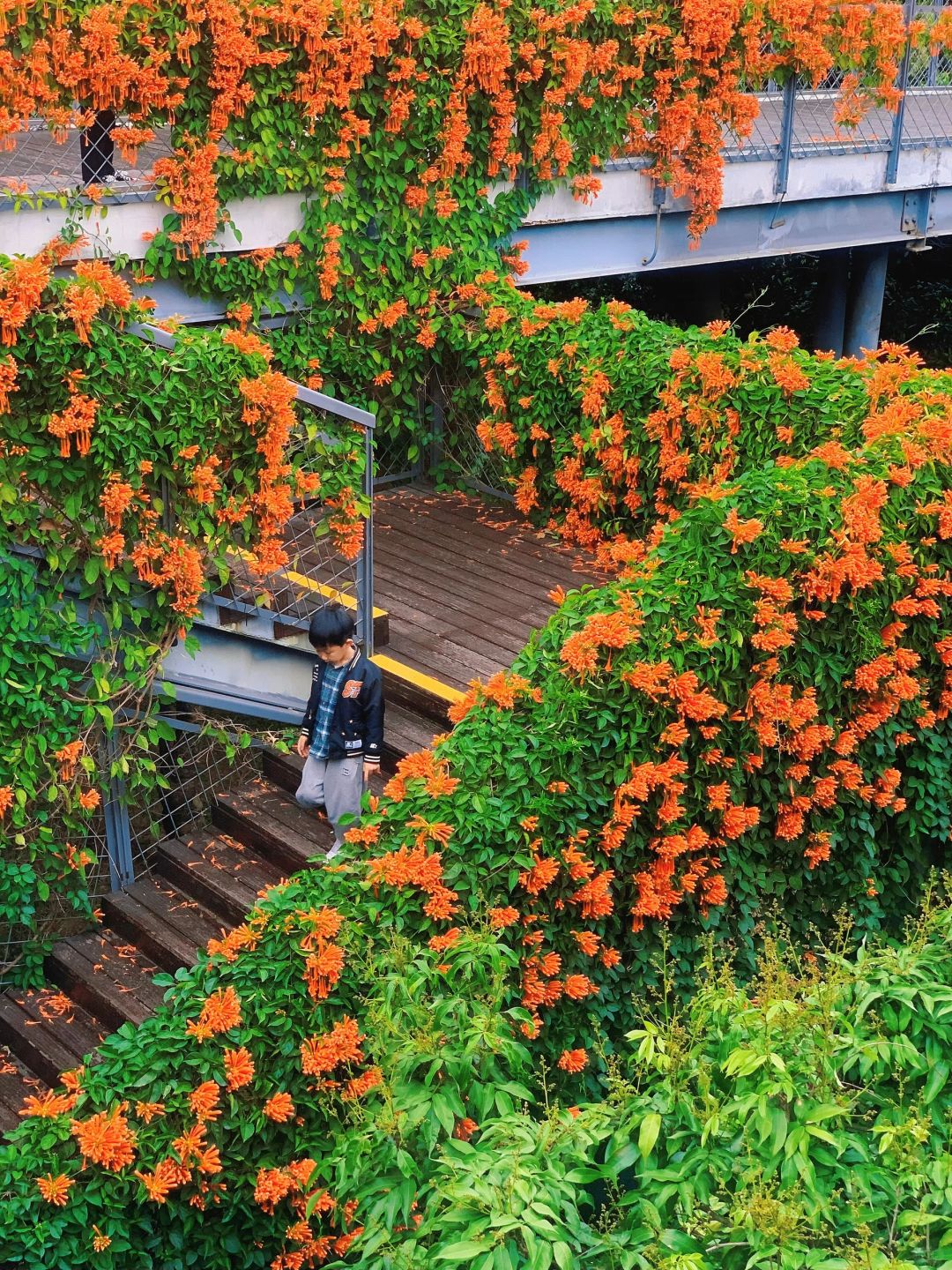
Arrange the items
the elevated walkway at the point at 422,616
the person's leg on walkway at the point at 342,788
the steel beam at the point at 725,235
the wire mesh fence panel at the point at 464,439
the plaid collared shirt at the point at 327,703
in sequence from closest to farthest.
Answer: the plaid collared shirt at the point at 327,703, the person's leg on walkway at the point at 342,788, the elevated walkway at the point at 422,616, the wire mesh fence panel at the point at 464,439, the steel beam at the point at 725,235

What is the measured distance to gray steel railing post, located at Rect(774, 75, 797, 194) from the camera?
11.4 meters

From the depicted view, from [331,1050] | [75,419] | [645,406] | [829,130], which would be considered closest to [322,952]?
[331,1050]

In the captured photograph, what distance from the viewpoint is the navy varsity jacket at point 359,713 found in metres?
6.20

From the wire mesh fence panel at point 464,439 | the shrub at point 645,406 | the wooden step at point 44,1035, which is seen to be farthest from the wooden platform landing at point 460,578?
the wooden step at point 44,1035

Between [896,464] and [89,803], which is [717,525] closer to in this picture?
[896,464]

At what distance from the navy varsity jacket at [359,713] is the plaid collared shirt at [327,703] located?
0.02 metres

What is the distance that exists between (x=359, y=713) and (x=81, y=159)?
373cm

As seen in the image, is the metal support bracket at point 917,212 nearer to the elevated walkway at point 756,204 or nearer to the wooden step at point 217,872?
the elevated walkway at point 756,204

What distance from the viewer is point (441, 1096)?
→ 3.83 metres

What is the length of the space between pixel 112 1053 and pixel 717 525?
3.06 m

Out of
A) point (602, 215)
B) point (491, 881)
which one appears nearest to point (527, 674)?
point (491, 881)

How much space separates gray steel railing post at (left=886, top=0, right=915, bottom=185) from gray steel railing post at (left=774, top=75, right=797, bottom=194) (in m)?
1.04

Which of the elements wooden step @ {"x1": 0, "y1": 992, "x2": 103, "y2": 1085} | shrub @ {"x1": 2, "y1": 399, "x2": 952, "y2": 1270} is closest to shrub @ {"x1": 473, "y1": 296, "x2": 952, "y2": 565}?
shrub @ {"x1": 2, "y1": 399, "x2": 952, "y2": 1270}

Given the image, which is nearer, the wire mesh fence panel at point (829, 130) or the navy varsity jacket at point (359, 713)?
the navy varsity jacket at point (359, 713)
